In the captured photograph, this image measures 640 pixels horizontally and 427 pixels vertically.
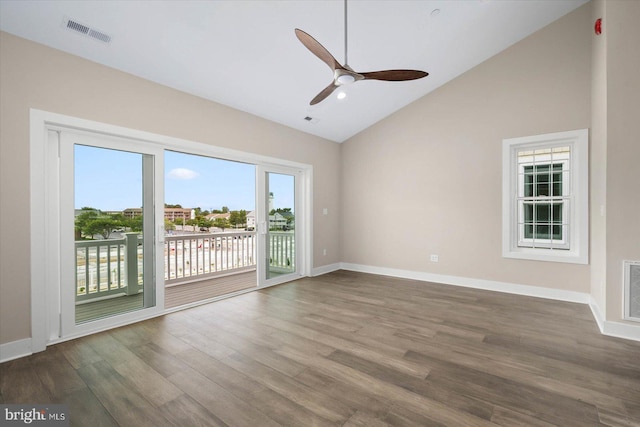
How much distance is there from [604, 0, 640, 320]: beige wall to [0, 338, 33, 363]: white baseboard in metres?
5.63

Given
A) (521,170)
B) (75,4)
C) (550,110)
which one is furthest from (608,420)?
(75,4)

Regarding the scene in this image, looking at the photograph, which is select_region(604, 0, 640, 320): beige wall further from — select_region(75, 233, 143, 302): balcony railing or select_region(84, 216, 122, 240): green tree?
select_region(84, 216, 122, 240): green tree

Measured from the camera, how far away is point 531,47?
427 cm

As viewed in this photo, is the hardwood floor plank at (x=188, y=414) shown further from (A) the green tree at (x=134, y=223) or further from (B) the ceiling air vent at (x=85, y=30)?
(B) the ceiling air vent at (x=85, y=30)

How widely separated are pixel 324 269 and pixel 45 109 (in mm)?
4798

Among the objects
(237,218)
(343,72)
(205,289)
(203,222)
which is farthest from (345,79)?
(237,218)

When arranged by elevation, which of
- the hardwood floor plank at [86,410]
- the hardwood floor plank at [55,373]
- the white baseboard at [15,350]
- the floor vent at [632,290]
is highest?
the floor vent at [632,290]

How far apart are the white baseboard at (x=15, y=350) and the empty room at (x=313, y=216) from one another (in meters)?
0.04

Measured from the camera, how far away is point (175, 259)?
5348mm

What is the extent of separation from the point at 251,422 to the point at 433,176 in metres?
4.68

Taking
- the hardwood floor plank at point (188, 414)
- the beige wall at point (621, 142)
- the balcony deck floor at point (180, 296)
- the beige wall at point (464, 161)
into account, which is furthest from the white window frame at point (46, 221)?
the beige wall at point (621, 142)

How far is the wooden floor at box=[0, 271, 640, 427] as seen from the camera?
1.79m

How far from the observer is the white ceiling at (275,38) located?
262cm

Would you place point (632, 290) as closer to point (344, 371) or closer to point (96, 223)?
point (344, 371)
